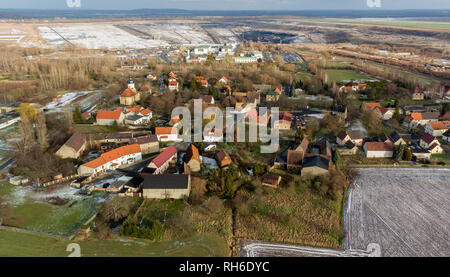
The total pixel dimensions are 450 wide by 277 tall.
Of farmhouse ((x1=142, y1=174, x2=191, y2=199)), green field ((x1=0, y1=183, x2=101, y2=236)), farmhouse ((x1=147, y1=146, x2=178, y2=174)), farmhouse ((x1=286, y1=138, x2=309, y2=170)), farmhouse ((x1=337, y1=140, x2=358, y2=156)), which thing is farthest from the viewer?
farmhouse ((x1=337, y1=140, x2=358, y2=156))

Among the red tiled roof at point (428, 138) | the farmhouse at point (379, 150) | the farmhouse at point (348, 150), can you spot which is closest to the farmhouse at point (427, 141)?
the red tiled roof at point (428, 138)

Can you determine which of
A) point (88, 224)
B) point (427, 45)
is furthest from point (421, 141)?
point (427, 45)

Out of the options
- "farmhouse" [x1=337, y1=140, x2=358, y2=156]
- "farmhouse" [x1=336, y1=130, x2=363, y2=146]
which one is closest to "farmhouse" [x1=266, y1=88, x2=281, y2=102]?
"farmhouse" [x1=336, y1=130, x2=363, y2=146]

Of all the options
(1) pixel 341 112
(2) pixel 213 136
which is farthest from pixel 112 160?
(1) pixel 341 112

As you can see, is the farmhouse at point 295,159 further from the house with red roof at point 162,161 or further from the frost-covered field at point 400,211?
the house with red roof at point 162,161

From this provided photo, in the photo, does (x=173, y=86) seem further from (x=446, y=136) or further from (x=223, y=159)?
(x=446, y=136)

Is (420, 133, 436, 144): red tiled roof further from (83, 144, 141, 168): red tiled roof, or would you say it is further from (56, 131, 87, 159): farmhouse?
(56, 131, 87, 159): farmhouse
